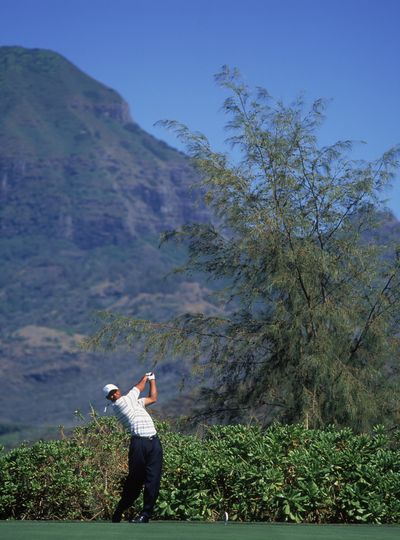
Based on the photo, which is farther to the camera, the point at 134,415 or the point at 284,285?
the point at 284,285

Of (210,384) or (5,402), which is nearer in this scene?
(210,384)

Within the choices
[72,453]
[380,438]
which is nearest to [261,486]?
[380,438]

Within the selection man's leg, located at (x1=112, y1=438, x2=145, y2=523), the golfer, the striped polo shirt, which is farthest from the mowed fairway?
the striped polo shirt

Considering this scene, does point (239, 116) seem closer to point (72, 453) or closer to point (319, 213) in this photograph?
point (319, 213)

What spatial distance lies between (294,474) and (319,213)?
9.78m

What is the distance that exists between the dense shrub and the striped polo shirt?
61.4 inches

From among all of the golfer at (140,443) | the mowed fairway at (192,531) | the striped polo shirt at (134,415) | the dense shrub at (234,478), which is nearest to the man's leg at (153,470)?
the golfer at (140,443)

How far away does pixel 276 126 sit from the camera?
74.0 feet

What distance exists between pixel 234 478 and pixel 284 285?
8.32 metres

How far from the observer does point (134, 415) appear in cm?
1176

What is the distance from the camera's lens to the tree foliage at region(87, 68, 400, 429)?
2086 cm

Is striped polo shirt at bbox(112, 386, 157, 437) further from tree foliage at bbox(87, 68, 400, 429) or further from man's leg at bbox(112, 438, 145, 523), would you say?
tree foliage at bbox(87, 68, 400, 429)

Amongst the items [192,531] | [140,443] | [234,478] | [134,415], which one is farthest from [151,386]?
[234,478]

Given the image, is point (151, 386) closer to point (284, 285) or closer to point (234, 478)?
point (234, 478)
